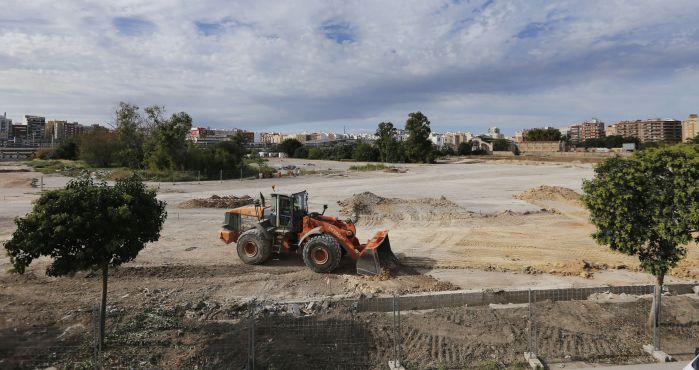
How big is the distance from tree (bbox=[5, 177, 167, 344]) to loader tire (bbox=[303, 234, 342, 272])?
502cm

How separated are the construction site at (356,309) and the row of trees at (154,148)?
3105 cm

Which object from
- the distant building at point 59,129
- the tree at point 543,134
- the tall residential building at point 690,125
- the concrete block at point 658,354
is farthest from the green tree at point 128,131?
the tall residential building at point 690,125

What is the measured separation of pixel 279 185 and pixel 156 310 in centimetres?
3116

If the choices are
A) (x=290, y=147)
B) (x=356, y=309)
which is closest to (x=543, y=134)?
(x=290, y=147)

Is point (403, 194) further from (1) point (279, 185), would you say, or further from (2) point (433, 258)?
(2) point (433, 258)

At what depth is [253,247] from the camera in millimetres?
12789

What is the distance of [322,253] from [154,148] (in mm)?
44005

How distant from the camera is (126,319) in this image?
8242mm

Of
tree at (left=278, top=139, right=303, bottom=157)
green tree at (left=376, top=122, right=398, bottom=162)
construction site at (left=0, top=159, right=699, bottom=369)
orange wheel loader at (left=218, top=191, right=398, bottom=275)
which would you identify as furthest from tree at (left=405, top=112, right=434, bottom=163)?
orange wheel loader at (left=218, top=191, right=398, bottom=275)

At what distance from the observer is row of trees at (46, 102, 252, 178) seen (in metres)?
46.0

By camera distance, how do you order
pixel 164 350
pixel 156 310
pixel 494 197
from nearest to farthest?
pixel 164 350 → pixel 156 310 → pixel 494 197

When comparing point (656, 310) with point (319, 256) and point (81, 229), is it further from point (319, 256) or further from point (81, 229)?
point (81, 229)

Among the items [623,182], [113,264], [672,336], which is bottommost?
[672,336]

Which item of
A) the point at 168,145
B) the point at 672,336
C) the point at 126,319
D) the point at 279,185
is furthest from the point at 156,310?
the point at 168,145
